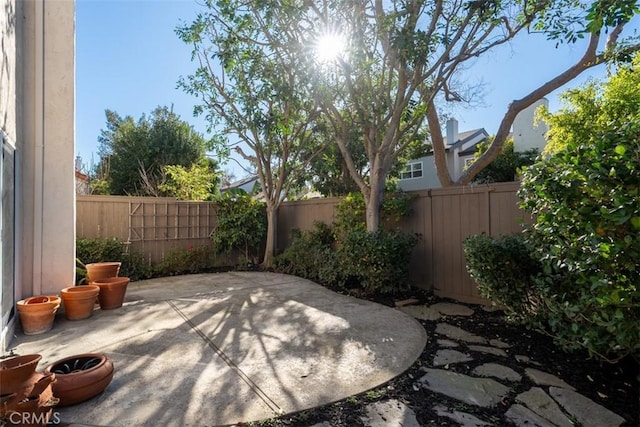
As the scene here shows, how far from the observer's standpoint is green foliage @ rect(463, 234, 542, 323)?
3.61 m

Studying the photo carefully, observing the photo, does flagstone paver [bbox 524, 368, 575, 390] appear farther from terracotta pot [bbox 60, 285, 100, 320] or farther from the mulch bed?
terracotta pot [bbox 60, 285, 100, 320]

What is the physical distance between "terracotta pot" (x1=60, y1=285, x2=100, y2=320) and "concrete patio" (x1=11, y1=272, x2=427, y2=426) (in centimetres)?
13

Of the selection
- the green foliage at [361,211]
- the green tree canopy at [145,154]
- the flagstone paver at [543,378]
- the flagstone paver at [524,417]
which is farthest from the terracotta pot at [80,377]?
the green tree canopy at [145,154]

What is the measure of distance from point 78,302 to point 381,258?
440cm

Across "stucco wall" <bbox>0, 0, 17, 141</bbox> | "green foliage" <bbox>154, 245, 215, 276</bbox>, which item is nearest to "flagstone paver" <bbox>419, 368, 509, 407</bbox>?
"stucco wall" <bbox>0, 0, 17, 141</bbox>

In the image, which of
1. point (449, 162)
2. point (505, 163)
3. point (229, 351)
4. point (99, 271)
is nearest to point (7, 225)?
point (99, 271)

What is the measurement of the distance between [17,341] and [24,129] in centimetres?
267

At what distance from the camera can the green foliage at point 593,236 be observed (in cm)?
218

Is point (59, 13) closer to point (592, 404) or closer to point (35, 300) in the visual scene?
point (35, 300)

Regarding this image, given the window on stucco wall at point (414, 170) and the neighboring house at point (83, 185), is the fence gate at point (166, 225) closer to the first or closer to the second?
the neighboring house at point (83, 185)

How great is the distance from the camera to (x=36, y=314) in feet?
12.4

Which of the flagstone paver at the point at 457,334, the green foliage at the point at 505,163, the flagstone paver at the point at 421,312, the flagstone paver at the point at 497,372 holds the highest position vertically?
the green foliage at the point at 505,163

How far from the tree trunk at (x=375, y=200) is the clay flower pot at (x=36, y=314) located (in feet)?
15.7

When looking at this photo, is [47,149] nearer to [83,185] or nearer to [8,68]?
[8,68]
